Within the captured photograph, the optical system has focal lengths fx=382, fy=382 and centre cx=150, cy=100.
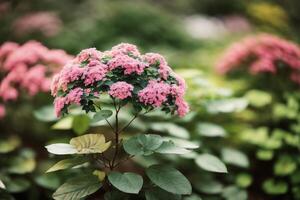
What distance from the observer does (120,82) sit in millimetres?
2273

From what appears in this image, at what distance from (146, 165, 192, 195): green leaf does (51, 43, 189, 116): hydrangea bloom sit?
14.9 inches

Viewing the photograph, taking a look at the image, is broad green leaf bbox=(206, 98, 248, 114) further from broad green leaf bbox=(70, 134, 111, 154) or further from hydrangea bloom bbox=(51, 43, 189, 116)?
broad green leaf bbox=(70, 134, 111, 154)

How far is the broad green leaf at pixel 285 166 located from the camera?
341cm

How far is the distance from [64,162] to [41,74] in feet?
3.88

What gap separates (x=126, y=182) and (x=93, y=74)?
26.4 inches

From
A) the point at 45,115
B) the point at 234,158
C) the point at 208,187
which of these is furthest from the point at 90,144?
the point at 234,158

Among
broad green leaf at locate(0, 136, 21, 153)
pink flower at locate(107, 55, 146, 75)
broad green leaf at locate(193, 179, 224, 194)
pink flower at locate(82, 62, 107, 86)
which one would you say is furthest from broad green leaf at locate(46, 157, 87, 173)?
broad green leaf at locate(193, 179, 224, 194)

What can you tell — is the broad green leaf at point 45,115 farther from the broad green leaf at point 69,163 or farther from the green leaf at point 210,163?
the green leaf at point 210,163

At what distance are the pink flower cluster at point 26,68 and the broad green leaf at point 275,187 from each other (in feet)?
7.02

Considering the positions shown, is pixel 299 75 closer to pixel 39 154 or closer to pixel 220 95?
pixel 220 95

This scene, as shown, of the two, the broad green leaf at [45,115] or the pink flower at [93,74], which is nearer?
the pink flower at [93,74]

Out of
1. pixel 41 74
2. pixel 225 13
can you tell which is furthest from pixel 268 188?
pixel 225 13

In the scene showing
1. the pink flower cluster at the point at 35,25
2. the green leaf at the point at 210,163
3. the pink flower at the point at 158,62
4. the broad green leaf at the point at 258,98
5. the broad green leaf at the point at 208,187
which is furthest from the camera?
the pink flower cluster at the point at 35,25

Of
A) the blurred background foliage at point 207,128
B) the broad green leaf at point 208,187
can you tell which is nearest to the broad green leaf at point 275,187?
the blurred background foliage at point 207,128
